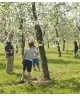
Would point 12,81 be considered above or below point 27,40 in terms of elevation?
below

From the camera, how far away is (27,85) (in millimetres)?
14445

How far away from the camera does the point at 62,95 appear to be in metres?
12.1

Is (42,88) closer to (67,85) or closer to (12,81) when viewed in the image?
(67,85)

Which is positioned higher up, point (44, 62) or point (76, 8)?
point (76, 8)

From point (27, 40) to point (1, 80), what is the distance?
256 centimetres

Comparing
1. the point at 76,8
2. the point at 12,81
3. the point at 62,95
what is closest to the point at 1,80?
the point at 12,81

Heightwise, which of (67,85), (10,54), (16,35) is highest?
(16,35)

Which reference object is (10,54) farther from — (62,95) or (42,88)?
(62,95)

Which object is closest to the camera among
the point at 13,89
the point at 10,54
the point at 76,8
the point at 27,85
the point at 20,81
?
the point at 13,89

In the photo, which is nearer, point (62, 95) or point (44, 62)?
point (62, 95)

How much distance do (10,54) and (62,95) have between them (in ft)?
26.6

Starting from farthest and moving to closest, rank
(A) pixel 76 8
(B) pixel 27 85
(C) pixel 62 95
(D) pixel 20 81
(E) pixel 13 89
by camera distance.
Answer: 1. (A) pixel 76 8
2. (D) pixel 20 81
3. (B) pixel 27 85
4. (E) pixel 13 89
5. (C) pixel 62 95

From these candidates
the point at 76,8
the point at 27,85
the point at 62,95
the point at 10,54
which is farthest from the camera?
the point at 76,8

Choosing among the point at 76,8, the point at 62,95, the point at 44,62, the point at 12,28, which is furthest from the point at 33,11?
the point at 76,8
